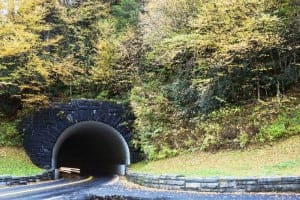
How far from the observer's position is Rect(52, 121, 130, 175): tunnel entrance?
23984mm

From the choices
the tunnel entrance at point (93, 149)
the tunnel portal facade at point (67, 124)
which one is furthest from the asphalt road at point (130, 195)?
the tunnel entrance at point (93, 149)

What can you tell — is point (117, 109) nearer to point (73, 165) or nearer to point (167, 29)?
point (167, 29)

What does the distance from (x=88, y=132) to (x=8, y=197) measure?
45.8 feet

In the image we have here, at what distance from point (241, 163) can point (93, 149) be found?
18457mm

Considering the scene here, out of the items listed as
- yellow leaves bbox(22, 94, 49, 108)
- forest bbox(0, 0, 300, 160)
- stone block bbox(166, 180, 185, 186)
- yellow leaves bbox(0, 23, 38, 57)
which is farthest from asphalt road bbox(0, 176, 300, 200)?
yellow leaves bbox(0, 23, 38, 57)

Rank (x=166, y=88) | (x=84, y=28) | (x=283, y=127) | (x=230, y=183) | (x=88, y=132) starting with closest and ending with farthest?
(x=230, y=183) → (x=283, y=127) → (x=166, y=88) → (x=88, y=132) → (x=84, y=28)

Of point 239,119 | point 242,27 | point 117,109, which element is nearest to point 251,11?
point 242,27

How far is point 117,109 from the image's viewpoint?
77.0 ft

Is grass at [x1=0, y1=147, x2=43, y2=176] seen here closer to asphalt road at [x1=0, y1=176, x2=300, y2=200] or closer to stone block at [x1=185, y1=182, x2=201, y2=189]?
asphalt road at [x1=0, y1=176, x2=300, y2=200]

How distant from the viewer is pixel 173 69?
24.4m

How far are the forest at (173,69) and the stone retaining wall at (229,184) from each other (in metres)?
4.47

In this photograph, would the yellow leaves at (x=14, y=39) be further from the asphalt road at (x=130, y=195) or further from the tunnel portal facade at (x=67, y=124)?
the asphalt road at (x=130, y=195)

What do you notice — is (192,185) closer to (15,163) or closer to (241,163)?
(241,163)

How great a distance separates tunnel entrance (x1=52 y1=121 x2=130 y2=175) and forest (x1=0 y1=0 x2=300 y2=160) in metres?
1.94
